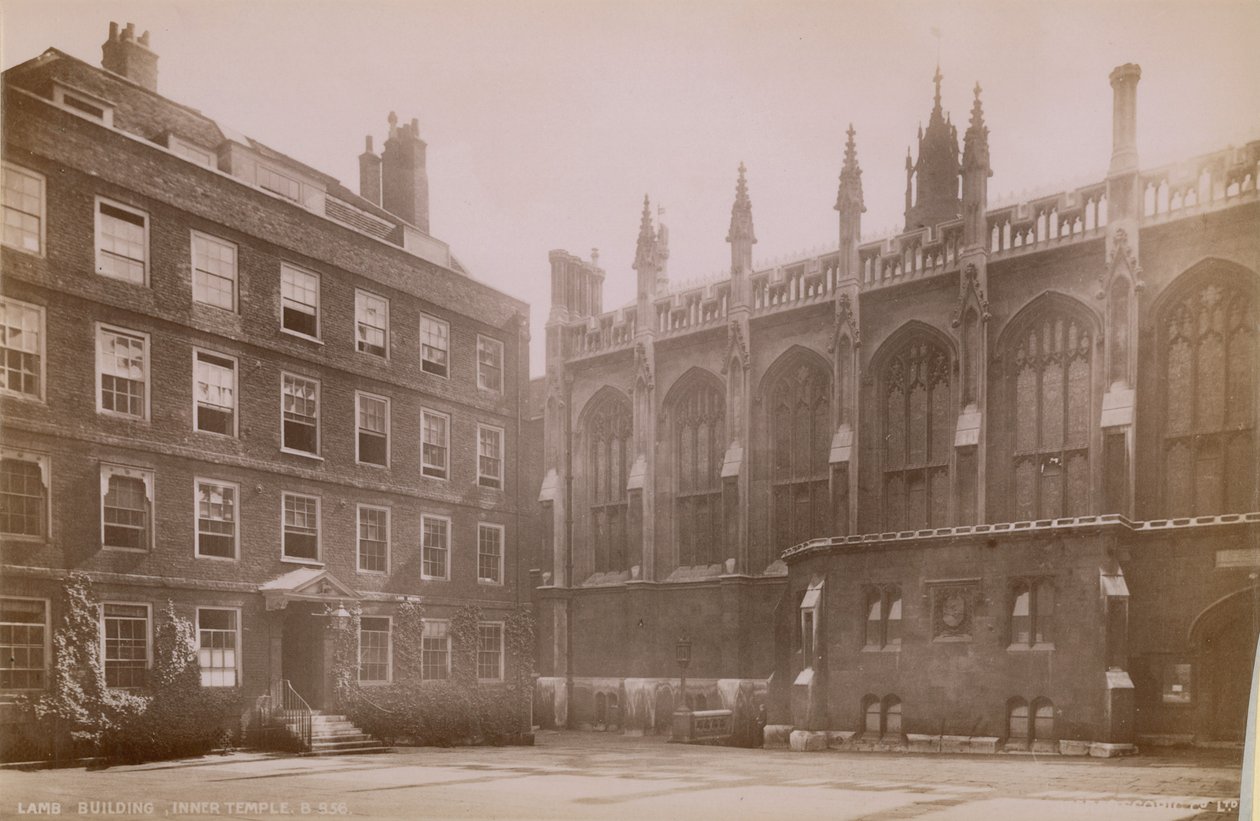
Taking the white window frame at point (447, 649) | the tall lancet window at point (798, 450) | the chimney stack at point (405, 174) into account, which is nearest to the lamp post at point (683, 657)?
the tall lancet window at point (798, 450)

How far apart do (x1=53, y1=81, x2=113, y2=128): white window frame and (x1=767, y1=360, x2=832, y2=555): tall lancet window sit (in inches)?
399

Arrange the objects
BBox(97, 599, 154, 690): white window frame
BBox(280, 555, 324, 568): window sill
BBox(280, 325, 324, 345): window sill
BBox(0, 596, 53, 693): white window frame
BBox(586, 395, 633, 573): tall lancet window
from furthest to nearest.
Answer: BBox(586, 395, 633, 573): tall lancet window, BBox(280, 555, 324, 568): window sill, BBox(280, 325, 324, 345): window sill, BBox(97, 599, 154, 690): white window frame, BBox(0, 596, 53, 693): white window frame

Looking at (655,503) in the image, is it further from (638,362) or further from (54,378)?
(54,378)

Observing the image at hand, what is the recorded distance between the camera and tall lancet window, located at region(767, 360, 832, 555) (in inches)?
685

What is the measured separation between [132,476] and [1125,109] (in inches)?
399

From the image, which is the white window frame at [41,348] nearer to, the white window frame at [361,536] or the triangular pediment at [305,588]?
the triangular pediment at [305,588]

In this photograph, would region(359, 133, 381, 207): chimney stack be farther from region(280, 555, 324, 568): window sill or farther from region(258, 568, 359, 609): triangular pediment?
region(258, 568, 359, 609): triangular pediment

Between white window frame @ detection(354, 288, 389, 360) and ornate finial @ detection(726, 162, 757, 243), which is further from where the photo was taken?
white window frame @ detection(354, 288, 389, 360)

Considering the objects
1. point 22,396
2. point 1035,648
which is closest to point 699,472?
point 1035,648

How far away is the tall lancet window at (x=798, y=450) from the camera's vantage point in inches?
685

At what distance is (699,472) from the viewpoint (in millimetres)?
17438

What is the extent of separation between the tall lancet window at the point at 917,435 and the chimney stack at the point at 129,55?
1102cm

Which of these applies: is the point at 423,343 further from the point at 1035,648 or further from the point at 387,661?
the point at 1035,648

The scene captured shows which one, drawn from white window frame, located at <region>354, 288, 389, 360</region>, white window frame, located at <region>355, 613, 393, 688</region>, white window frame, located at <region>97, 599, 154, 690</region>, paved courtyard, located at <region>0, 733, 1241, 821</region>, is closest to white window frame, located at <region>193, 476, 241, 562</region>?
white window frame, located at <region>97, 599, 154, 690</region>
